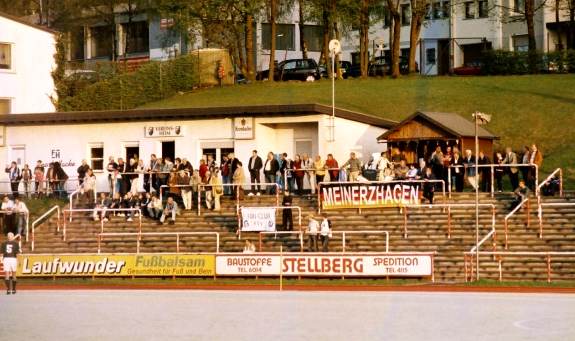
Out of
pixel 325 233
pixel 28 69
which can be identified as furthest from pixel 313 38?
pixel 325 233

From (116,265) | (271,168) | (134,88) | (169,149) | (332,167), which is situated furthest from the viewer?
(134,88)

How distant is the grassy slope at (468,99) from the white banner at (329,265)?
12489mm

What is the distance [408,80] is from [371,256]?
1168 inches

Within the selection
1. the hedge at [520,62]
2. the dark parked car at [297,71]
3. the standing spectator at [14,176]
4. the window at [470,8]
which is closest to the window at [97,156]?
the standing spectator at [14,176]

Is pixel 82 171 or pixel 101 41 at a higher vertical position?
pixel 101 41

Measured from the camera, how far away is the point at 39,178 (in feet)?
179

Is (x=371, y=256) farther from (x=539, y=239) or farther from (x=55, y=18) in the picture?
(x=55, y=18)

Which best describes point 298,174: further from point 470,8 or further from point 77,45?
point 77,45

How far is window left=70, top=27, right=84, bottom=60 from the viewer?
97.7 metres

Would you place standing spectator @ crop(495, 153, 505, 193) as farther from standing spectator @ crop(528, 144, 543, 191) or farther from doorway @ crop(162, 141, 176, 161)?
doorway @ crop(162, 141, 176, 161)

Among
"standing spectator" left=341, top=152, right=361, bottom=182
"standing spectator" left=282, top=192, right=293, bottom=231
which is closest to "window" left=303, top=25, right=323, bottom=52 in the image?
"standing spectator" left=341, top=152, right=361, bottom=182

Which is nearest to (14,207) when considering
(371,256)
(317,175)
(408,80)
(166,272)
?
(166,272)

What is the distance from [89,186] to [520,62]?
3072 cm

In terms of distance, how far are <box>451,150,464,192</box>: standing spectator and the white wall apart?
27246 millimetres
